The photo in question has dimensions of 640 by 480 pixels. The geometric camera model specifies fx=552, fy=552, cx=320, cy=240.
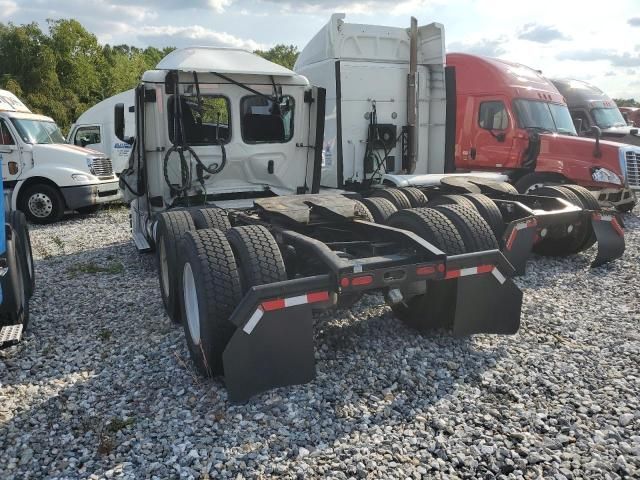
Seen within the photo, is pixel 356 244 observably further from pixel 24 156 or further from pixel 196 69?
pixel 24 156

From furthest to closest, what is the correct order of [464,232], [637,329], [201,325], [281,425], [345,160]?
[345,160] < [637,329] < [464,232] < [201,325] < [281,425]

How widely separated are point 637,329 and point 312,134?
4.72m

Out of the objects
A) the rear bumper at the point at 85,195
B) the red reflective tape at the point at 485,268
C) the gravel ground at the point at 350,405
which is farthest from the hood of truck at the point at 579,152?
the rear bumper at the point at 85,195

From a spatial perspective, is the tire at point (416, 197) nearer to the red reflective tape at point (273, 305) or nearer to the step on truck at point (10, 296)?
the red reflective tape at point (273, 305)

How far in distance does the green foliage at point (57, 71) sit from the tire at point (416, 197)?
2531 centimetres

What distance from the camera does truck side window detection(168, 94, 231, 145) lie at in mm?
6914

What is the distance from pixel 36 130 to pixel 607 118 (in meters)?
14.0

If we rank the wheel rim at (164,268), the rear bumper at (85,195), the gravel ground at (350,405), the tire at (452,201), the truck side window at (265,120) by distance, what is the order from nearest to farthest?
the gravel ground at (350,405) → the wheel rim at (164,268) → the tire at (452,201) → the truck side window at (265,120) → the rear bumper at (85,195)

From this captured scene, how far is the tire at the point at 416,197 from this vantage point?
681 cm

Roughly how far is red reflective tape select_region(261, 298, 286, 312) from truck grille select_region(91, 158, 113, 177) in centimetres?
1002

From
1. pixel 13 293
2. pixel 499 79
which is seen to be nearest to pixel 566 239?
pixel 499 79

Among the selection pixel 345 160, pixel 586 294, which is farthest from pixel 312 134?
pixel 586 294

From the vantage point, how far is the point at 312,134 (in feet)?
25.5

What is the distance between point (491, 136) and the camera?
1055cm
